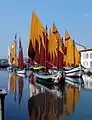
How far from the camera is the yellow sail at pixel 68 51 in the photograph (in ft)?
235

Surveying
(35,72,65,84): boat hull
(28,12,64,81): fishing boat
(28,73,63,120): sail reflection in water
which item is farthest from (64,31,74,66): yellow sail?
(28,73,63,120): sail reflection in water

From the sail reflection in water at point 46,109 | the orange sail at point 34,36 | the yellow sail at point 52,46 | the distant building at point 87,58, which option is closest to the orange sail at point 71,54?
the yellow sail at point 52,46

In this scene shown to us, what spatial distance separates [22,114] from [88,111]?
16.4 feet

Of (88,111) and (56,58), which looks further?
(56,58)

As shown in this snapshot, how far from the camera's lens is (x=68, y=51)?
71.9 meters

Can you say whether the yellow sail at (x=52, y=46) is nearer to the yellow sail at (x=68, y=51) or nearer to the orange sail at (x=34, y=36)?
the orange sail at (x=34, y=36)

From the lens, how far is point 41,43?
161 ft

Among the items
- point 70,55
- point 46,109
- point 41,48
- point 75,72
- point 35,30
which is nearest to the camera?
point 46,109

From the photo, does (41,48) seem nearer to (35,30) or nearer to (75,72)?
(35,30)

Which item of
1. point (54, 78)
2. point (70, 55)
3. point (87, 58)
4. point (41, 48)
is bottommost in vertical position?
point (54, 78)

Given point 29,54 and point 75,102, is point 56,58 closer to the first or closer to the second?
point 29,54

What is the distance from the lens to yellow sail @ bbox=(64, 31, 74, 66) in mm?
71500

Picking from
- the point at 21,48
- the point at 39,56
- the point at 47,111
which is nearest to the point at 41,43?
the point at 39,56

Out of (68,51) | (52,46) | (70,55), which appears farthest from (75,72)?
(52,46)
